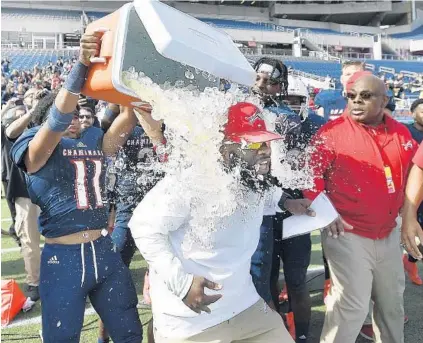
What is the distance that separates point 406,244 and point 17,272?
154 inches

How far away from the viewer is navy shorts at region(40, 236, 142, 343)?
7.77 feet

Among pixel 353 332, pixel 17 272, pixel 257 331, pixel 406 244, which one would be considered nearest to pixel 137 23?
pixel 257 331

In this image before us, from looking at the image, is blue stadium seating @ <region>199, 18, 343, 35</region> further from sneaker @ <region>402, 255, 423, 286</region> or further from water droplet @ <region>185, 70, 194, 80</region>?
water droplet @ <region>185, 70, 194, 80</region>

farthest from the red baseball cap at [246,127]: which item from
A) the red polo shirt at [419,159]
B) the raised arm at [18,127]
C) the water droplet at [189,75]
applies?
the raised arm at [18,127]

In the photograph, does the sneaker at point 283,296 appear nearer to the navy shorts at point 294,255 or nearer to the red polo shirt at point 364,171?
the navy shorts at point 294,255

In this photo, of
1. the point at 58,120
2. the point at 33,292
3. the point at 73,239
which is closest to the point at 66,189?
the point at 73,239

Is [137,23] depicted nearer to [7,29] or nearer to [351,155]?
[351,155]

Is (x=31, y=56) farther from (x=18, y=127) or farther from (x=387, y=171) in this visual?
(x=387, y=171)

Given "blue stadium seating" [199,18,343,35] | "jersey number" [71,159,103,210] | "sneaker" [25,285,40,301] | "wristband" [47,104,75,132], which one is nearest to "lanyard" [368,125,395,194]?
"jersey number" [71,159,103,210]

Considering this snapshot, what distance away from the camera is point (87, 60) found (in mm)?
2078

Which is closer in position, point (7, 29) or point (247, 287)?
point (247, 287)

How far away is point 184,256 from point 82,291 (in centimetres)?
69

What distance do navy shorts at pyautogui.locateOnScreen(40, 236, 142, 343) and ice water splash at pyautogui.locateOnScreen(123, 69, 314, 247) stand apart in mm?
677

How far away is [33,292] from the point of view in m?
4.23
